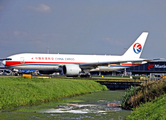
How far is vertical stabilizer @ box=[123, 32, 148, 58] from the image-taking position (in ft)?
198

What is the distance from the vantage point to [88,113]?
19.0m

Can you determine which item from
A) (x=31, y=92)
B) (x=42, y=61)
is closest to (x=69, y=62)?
(x=42, y=61)

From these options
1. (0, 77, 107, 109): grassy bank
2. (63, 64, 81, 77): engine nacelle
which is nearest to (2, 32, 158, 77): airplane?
(63, 64, 81, 77): engine nacelle

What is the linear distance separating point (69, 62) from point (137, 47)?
17.8 metres

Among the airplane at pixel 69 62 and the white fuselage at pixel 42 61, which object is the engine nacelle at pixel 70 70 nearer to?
the airplane at pixel 69 62

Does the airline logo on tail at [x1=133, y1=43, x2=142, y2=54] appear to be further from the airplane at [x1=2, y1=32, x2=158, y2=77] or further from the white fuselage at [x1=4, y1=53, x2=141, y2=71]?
the white fuselage at [x1=4, y1=53, x2=141, y2=71]

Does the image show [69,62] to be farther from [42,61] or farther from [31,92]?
[31,92]

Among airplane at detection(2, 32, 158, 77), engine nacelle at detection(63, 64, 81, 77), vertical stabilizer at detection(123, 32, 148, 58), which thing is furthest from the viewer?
vertical stabilizer at detection(123, 32, 148, 58)

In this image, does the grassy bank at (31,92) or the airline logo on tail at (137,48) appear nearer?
the grassy bank at (31,92)

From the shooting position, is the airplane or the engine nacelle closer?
the airplane

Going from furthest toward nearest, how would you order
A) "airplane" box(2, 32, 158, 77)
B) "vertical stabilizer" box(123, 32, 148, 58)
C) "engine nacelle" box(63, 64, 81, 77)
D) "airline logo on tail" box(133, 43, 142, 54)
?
"airline logo on tail" box(133, 43, 142, 54) → "vertical stabilizer" box(123, 32, 148, 58) → "engine nacelle" box(63, 64, 81, 77) → "airplane" box(2, 32, 158, 77)

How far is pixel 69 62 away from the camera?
173ft

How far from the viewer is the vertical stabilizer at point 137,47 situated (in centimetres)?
6045

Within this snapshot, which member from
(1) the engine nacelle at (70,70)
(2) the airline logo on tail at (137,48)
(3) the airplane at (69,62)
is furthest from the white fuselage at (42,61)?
(2) the airline logo on tail at (137,48)
